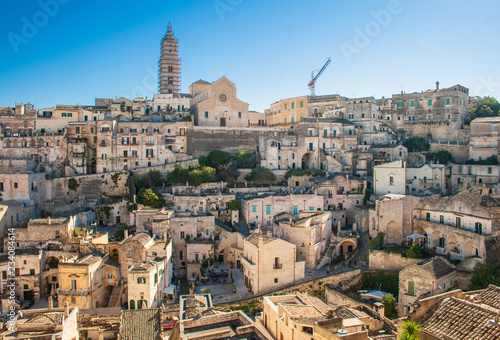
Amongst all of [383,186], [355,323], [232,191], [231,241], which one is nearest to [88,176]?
[232,191]

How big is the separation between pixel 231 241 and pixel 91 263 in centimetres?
1005

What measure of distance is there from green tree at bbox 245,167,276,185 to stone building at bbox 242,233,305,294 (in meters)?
13.0

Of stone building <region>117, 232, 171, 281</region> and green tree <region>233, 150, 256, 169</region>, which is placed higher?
green tree <region>233, 150, 256, 169</region>

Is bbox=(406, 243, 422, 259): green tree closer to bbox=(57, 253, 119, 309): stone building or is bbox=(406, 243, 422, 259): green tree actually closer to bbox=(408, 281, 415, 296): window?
bbox=(408, 281, 415, 296): window

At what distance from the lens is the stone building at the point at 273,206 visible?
32.8 meters

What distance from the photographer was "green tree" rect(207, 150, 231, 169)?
41594mm

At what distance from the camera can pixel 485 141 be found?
125 feet

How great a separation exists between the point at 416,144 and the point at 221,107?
22.9m

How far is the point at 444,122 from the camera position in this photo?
45.0 metres

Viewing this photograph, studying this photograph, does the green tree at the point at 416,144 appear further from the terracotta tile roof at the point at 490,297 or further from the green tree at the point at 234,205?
the terracotta tile roof at the point at 490,297

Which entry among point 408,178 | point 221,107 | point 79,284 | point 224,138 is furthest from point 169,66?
point 79,284

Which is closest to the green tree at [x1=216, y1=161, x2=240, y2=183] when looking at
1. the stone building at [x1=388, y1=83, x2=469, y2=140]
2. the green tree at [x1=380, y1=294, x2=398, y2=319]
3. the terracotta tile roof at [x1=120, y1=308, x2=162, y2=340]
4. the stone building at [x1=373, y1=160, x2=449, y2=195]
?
the stone building at [x1=373, y1=160, x2=449, y2=195]

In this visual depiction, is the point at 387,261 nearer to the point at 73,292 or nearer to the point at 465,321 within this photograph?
the point at 465,321

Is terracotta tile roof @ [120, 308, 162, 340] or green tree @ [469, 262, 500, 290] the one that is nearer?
terracotta tile roof @ [120, 308, 162, 340]
